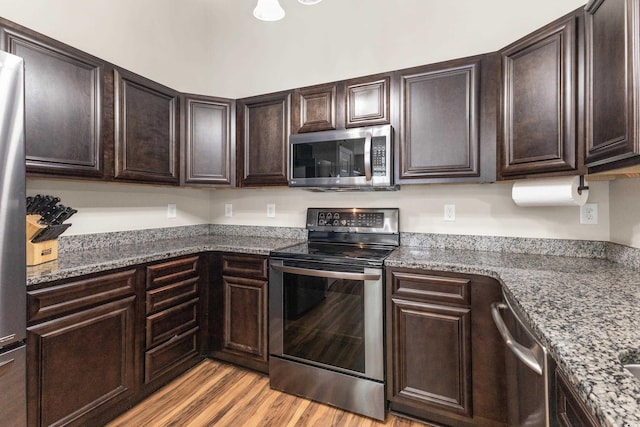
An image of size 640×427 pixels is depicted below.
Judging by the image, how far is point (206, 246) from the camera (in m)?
2.26

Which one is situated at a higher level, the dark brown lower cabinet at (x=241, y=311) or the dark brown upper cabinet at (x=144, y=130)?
the dark brown upper cabinet at (x=144, y=130)

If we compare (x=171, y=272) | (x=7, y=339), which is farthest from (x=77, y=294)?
(x=171, y=272)

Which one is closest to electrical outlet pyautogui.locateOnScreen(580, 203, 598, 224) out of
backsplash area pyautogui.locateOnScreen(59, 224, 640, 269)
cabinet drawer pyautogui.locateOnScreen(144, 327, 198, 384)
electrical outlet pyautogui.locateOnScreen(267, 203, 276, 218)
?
backsplash area pyautogui.locateOnScreen(59, 224, 640, 269)

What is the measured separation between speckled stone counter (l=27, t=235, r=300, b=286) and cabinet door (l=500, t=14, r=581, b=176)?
64.3 inches

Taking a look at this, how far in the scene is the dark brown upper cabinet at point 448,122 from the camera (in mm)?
1767

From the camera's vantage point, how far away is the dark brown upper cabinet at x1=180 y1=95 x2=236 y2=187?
2387mm

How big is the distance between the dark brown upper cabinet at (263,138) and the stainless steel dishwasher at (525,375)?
66.6 inches

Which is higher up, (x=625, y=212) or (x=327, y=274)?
(x=625, y=212)

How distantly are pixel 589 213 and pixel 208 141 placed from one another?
2696 mm

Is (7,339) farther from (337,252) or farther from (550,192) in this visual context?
(550,192)

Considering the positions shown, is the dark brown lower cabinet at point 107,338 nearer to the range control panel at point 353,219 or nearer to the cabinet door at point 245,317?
the cabinet door at point 245,317

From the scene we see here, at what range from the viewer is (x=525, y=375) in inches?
41.5

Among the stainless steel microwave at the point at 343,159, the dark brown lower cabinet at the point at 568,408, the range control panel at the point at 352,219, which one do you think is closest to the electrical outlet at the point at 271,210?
the range control panel at the point at 352,219

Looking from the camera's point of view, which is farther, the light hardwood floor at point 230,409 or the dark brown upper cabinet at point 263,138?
the dark brown upper cabinet at point 263,138
